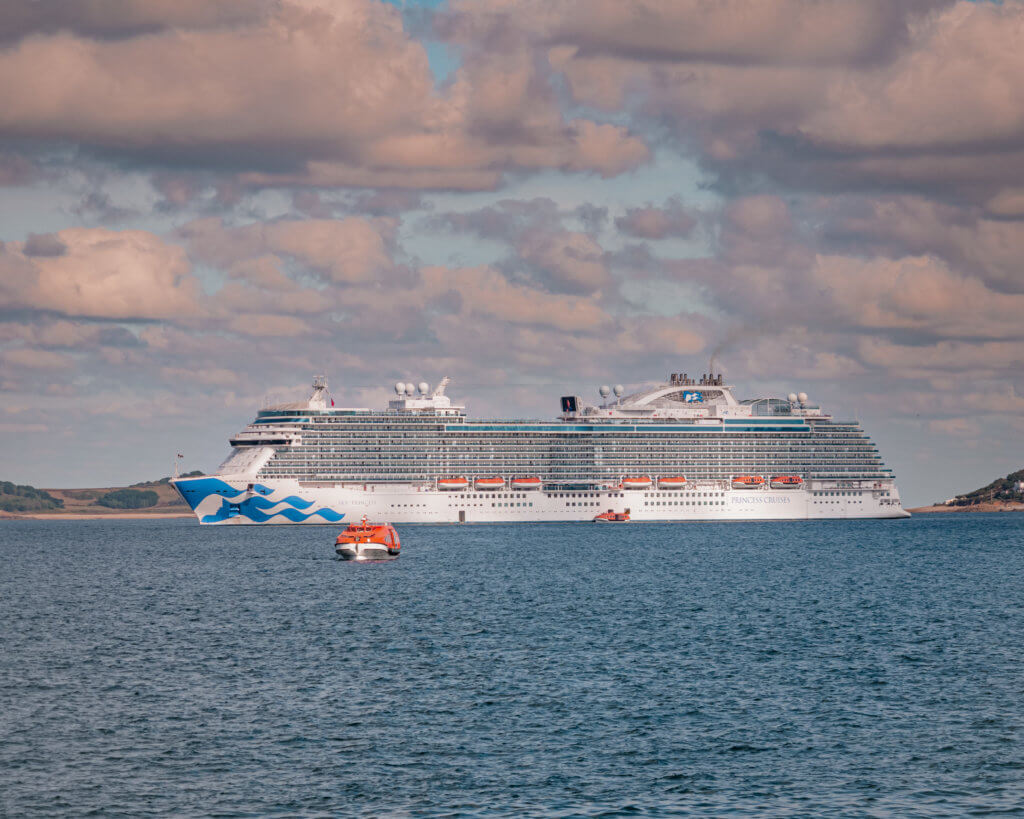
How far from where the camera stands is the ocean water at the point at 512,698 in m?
32.6

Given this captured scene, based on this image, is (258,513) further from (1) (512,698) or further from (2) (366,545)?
(1) (512,698)

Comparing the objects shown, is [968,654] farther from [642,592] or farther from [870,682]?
[642,592]

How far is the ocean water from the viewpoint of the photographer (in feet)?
107

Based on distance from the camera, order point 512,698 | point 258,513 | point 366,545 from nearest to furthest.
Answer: point 512,698
point 366,545
point 258,513

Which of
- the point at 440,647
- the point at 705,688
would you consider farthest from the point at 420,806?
the point at 440,647

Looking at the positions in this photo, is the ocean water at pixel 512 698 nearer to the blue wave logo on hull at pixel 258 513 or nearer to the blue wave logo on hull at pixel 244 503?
the blue wave logo on hull at pixel 244 503

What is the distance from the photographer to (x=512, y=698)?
149 feet

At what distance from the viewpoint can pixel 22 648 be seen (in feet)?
194

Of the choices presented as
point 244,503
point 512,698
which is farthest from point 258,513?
point 512,698

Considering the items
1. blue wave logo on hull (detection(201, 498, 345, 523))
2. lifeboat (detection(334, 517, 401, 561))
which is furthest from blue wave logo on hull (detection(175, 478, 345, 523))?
lifeboat (detection(334, 517, 401, 561))

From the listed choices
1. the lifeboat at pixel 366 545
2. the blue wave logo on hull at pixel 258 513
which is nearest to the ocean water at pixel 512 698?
the lifeboat at pixel 366 545

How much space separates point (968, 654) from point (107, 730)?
38.0m

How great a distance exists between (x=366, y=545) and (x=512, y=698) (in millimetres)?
78987

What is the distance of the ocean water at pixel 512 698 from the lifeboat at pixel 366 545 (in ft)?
90.2
